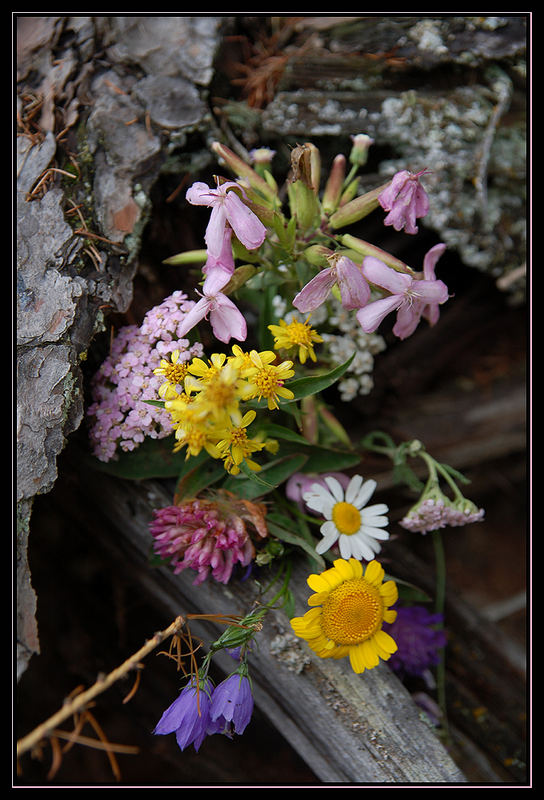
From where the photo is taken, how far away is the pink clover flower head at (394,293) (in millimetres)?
1195

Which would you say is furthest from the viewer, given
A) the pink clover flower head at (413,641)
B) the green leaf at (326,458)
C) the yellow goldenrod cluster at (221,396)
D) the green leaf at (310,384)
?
the pink clover flower head at (413,641)

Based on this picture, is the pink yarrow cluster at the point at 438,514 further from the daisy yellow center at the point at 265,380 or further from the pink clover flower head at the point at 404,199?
the pink clover flower head at the point at 404,199

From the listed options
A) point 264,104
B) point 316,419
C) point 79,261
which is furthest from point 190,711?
point 264,104

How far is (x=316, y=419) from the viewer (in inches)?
58.1

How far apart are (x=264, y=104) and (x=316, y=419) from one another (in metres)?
1.06

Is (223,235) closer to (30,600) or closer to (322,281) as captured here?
(322,281)

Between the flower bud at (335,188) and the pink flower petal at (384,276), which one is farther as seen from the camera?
the flower bud at (335,188)

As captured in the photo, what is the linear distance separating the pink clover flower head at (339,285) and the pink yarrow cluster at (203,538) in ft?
1.62

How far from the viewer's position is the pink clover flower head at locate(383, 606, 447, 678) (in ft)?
5.32

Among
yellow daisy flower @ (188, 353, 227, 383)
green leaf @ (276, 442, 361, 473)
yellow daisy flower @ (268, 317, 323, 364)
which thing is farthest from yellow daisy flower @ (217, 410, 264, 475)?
green leaf @ (276, 442, 361, 473)

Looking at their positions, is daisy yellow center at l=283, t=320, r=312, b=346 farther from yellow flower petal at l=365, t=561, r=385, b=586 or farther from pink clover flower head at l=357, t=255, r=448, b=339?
yellow flower petal at l=365, t=561, r=385, b=586

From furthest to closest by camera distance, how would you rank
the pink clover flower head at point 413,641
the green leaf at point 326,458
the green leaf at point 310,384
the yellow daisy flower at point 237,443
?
1. the pink clover flower head at point 413,641
2. the green leaf at point 326,458
3. the green leaf at point 310,384
4. the yellow daisy flower at point 237,443

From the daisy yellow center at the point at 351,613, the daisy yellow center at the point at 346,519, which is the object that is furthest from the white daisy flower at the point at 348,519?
→ the daisy yellow center at the point at 351,613

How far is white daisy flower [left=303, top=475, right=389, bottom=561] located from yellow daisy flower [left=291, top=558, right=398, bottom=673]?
0.09m
